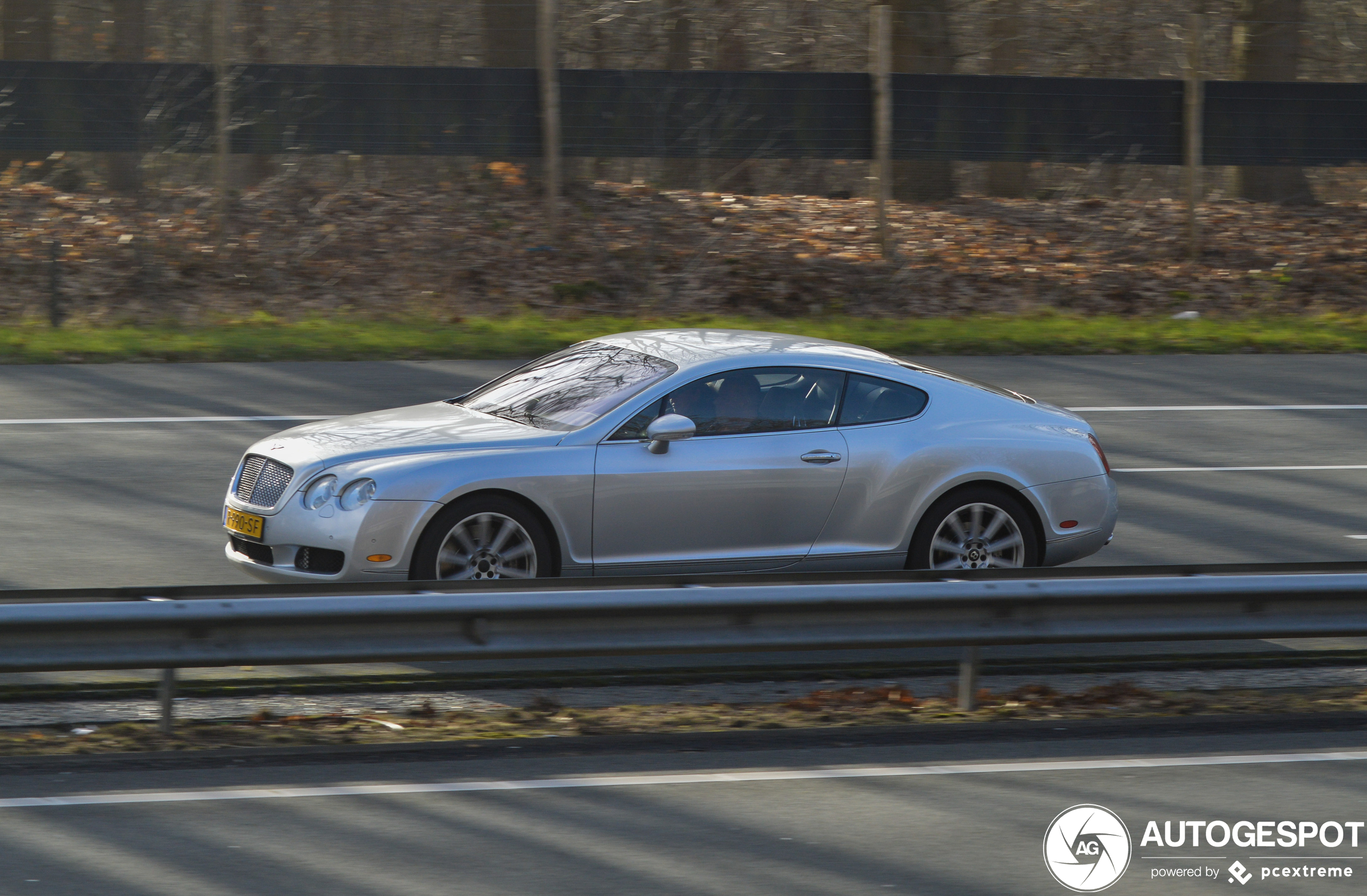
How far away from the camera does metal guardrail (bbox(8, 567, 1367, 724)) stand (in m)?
5.81

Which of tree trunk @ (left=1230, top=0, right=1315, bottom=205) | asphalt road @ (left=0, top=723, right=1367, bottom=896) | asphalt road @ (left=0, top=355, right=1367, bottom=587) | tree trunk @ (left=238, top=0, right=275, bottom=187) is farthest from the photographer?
tree trunk @ (left=1230, top=0, right=1315, bottom=205)

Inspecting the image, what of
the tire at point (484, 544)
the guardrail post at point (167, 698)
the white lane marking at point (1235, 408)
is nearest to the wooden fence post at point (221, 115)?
the white lane marking at point (1235, 408)

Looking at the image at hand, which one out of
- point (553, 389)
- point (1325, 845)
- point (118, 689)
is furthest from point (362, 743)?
point (1325, 845)

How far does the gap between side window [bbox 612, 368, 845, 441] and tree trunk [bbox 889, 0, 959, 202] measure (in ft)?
45.8

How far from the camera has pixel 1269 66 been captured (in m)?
21.8

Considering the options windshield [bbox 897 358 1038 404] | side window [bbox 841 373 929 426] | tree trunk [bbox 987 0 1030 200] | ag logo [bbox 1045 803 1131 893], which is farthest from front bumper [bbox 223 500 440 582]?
tree trunk [bbox 987 0 1030 200]

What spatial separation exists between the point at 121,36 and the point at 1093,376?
1327cm

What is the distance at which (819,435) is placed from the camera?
818 centimetres

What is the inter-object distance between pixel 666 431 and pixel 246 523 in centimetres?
208

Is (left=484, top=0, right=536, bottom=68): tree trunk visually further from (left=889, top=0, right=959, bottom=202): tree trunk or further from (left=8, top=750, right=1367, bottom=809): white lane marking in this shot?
(left=8, top=750, right=1367, bottom=809): white lane marking

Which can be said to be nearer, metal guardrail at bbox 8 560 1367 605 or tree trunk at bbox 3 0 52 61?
metal guardrail at bbox 8 560 1367 605

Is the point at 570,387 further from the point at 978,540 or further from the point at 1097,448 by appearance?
A: the point at 1097,448

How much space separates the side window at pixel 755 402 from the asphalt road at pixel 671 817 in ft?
7.61

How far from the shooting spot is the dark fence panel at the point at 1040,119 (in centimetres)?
2109
